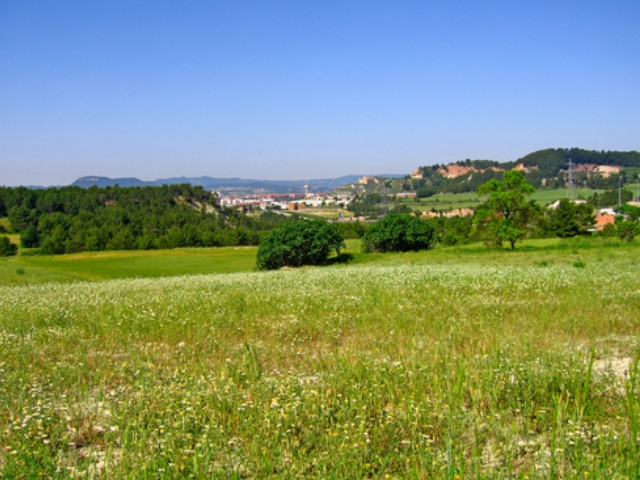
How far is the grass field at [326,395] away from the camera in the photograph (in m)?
3.93

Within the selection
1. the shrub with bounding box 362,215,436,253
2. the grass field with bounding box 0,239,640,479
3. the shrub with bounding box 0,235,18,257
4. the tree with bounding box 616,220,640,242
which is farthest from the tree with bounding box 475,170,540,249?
the shrub with bounding box 0,235,18,257

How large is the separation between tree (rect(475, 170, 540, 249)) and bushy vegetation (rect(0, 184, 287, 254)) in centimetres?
7522

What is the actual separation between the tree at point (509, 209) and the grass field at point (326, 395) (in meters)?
31.1

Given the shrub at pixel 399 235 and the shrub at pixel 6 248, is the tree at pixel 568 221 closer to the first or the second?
the shrub at pixel 399 235

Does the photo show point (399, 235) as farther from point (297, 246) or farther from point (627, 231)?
point (627, 231)

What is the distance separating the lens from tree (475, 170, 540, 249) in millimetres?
39500

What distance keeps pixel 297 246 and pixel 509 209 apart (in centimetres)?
1748

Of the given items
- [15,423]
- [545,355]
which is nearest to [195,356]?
[15,423]

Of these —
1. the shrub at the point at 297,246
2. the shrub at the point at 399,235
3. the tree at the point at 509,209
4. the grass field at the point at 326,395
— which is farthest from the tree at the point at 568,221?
the grass field at the point at 326,395

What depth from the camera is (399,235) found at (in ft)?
162

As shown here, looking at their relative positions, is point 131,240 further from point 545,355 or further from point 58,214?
point 545,355

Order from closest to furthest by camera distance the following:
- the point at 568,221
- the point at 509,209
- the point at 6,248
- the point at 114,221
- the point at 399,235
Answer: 1. the point at 509,209
2. the point at 399,235
3. the point at 568,221
4. the point at 6,248
5. the point at 114,221

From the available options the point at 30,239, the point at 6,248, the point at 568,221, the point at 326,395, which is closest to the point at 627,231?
the point at 326,395

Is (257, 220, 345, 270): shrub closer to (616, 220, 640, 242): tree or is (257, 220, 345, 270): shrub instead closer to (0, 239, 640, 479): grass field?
(616, 220, 640, 242): tree
